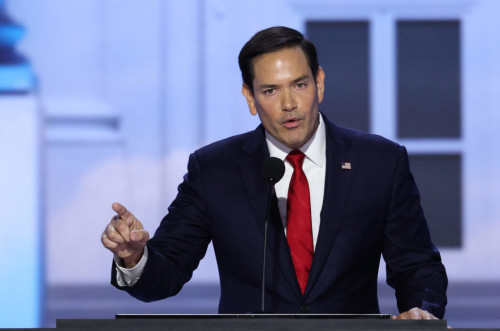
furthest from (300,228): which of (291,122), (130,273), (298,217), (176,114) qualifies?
(176,114)

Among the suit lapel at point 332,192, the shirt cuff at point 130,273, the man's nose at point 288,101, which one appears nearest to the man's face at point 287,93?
the man's nose at point 288,101

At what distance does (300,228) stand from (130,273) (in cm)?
46

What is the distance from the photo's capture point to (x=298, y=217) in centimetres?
222

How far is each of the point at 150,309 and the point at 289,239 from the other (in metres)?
1.74

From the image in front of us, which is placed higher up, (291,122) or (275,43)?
(275,43)

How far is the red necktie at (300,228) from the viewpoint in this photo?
220 centimetres

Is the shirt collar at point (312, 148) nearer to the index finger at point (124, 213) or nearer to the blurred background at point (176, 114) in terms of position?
the index finger at point (124, 213)

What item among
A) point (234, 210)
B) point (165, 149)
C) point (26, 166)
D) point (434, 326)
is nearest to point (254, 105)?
point (234, 210)

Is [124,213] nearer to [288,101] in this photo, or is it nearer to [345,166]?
[288,101]

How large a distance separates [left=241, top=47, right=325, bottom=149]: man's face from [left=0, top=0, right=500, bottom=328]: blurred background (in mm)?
1521

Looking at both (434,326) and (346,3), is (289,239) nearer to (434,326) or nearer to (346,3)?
(434,326)

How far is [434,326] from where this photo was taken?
1.46 meters

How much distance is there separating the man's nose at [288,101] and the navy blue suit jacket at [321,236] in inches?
7.8

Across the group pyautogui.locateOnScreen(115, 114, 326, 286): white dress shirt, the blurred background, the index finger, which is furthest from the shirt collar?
the blurred background
